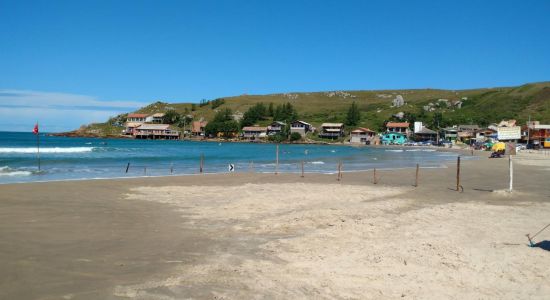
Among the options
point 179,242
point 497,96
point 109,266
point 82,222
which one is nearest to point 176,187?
point 82,222

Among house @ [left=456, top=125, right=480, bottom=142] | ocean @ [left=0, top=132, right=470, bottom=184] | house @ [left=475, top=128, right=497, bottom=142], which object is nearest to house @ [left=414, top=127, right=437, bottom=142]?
house @ [left=456, top=125, right=480, bottom=142]

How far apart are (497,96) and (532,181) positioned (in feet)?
548

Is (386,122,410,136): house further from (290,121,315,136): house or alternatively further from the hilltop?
(290,121,315,136): house

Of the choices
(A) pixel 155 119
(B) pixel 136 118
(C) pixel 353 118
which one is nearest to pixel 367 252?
(C) pixel 353 118

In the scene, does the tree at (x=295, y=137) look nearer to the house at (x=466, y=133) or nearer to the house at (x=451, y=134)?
the house at (x=451, y=134)

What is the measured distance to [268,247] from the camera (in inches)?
398

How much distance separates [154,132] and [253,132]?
35.8 m

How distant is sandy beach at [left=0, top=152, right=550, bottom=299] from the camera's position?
7.31 metres

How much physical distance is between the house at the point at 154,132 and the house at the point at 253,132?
87.1 feet

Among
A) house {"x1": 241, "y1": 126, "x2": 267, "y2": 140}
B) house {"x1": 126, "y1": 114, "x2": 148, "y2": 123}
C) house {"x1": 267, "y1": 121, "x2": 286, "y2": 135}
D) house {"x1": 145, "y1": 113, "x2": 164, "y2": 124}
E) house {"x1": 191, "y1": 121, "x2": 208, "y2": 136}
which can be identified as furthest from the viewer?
house {"x1": 126, "y1": 114, "x2": 148, "y2": 123}

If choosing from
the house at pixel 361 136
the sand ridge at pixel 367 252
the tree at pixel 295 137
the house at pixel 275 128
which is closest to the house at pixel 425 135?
the house at pixel 361 136

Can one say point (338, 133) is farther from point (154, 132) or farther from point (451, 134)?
point (154, 132)

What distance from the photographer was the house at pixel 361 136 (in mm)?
134375

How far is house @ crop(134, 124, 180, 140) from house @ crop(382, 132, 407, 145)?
74139mm
